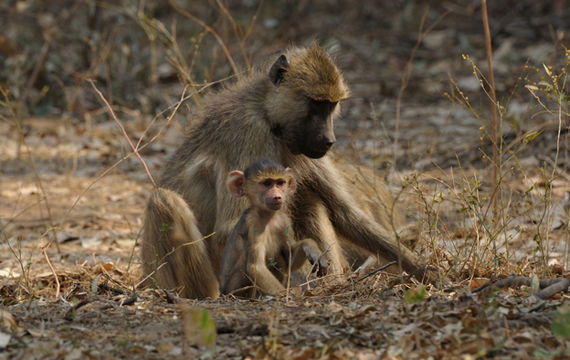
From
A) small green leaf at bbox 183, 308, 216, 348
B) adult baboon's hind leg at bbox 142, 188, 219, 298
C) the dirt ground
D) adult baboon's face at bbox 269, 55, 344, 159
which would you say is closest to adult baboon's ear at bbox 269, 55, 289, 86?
adult baboon's face at bbox 269, 55, 344, 159

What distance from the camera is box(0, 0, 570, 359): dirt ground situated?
344 cm

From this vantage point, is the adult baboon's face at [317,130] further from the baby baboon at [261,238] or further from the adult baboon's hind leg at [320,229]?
the adult baboon's hind leg at [320,229]

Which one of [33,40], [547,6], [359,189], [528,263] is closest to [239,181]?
[359,189]

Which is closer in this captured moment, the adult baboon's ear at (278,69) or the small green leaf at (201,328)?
the small green leaf at (201,328)

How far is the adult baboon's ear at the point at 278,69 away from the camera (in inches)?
207

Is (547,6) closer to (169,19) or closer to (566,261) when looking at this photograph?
(169,19)

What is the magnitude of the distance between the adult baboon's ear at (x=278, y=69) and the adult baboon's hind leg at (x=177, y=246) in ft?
3.29

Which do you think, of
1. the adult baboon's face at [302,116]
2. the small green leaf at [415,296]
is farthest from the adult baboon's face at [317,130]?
the small green leaf at [415,296]

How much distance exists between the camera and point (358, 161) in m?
6.75

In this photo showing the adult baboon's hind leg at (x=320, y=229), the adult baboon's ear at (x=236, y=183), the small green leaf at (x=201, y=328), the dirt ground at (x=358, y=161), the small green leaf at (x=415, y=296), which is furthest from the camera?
the adult baboon's hind leg at (x=320, y=229)

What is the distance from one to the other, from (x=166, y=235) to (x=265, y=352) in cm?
204

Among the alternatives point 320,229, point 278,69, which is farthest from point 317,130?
point 320,229

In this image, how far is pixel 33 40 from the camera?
12125 millimetres

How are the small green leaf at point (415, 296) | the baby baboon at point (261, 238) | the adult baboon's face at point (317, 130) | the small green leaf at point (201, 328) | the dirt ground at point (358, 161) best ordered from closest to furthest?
1. the small green leaf at point (201, 328)
2. the dirt ground at point (358, 161)
3. the small green leaf at point (415, 296)
4. the baby baboon at point (261, 238)
5. the adult baboon's face at point (317, 130)
